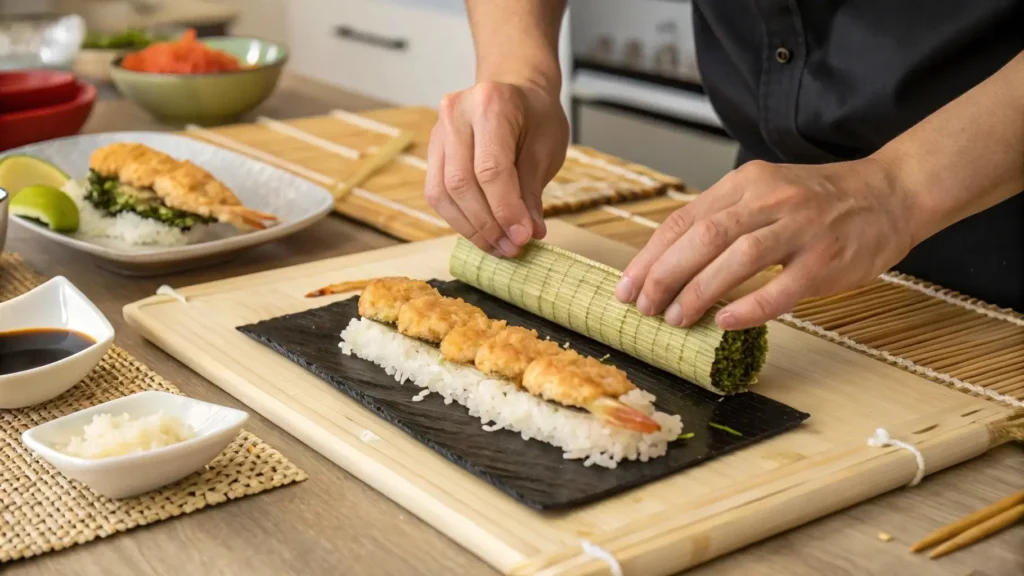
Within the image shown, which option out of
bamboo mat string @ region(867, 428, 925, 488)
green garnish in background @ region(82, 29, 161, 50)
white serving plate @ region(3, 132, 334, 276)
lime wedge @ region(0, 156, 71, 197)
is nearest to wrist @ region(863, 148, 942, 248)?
bamboo mat string @ region(867, 428, 925, 488)

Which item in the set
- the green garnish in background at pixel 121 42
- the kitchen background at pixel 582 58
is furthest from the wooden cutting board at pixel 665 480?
the kitchen background at pixel 582 58

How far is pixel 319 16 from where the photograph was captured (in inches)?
222

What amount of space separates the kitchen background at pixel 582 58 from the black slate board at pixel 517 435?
2.15m

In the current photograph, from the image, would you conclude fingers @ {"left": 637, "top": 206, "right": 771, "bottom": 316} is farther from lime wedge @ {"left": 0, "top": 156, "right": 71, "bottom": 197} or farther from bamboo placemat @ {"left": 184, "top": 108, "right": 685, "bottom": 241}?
lime wedge @ {"left": 0, "top": 156, "right": 71, "bottom": 197}

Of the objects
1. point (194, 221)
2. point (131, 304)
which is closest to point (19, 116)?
point (194, 221)

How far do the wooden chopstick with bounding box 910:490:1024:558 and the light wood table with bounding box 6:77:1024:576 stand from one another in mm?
11

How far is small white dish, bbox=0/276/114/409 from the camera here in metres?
1.29

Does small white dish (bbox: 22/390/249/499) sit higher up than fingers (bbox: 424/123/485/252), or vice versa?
fingers (bbox: 424/123/485/252)

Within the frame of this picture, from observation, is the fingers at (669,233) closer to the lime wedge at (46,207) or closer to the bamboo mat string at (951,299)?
the bamboo mat string at (951,299)

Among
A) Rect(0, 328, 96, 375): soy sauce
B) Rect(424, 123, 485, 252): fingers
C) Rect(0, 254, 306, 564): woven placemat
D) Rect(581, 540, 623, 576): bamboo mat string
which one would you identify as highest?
Rect(424, 123, 485, 252): fingers

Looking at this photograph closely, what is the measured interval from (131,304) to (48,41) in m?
1.65

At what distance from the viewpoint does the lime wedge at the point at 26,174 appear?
2.02 m

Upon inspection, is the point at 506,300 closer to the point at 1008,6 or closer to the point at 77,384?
the point at 77,384

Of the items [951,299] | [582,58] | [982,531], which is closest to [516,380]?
[982,531]
